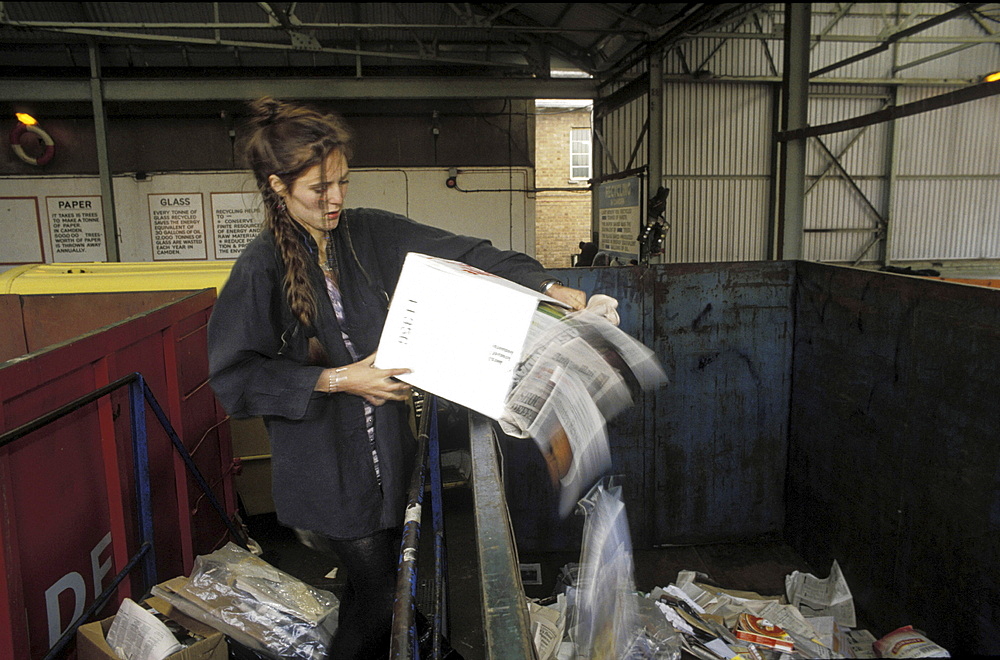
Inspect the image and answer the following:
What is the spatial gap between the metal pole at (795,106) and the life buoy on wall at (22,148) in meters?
8.63

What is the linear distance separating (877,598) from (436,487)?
2531 millimetres

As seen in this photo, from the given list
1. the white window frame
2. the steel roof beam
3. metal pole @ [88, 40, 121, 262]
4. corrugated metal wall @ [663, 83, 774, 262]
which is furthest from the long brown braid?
the white window frame

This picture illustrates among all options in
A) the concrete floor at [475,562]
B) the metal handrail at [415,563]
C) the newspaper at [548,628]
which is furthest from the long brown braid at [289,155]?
the concrete floor at [475,562]

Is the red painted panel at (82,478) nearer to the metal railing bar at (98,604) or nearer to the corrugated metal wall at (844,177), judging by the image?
the metal railing bar at (98,604)

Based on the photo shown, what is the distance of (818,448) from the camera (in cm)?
347

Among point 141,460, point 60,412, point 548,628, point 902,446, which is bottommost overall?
point 548,628

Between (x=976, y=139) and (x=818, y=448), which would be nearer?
(x=818, y=448)

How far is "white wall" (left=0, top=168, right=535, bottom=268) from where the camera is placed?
7863 millimetres

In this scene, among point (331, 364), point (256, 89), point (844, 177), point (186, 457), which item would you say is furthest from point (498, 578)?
point (844, 177)

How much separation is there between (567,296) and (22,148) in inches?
361

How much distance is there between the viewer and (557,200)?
13.4 m

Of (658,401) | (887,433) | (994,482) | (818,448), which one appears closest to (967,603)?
(994,482)

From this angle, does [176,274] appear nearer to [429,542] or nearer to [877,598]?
[429,542]

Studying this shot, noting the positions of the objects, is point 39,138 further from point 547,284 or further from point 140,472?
point 547,284
